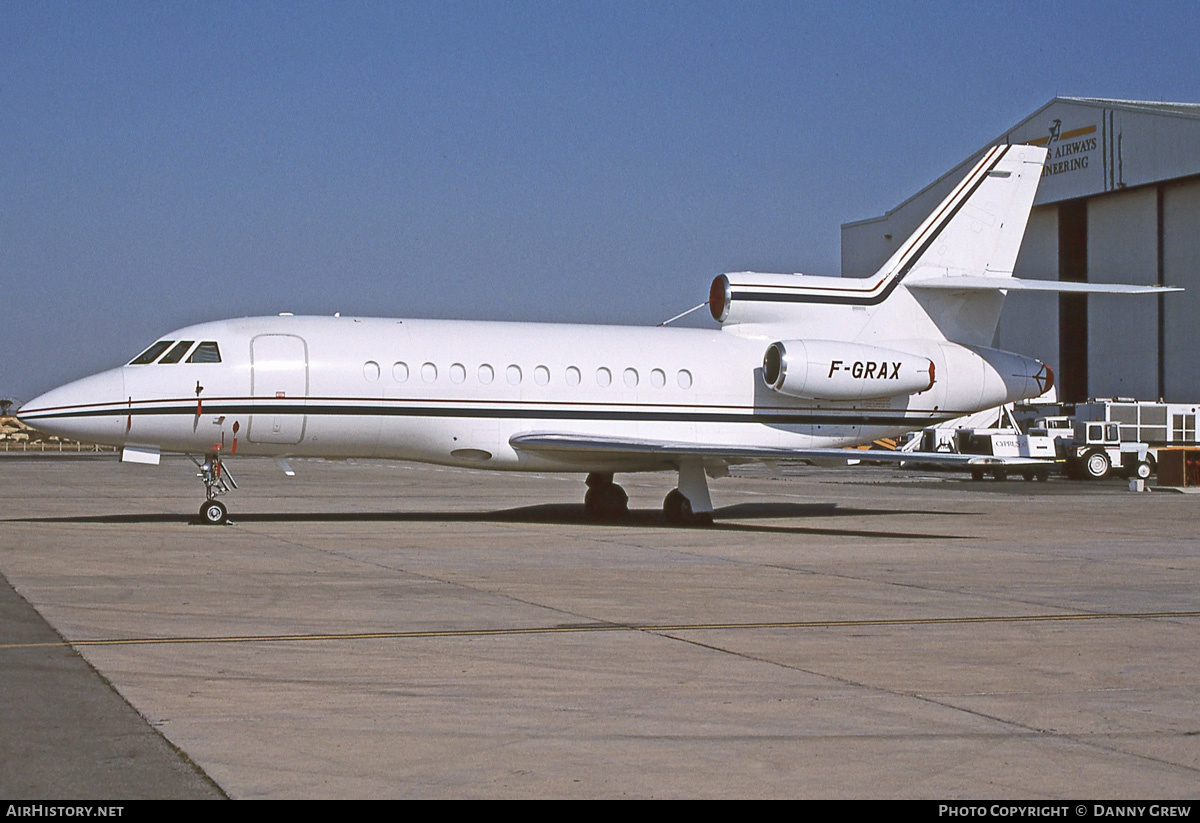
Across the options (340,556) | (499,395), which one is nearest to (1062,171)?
(499,395)

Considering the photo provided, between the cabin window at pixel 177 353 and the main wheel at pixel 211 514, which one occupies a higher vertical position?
the cabin window at pixel 177 353

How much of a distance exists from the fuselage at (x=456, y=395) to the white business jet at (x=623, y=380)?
0.09 feet

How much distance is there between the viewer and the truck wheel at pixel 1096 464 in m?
42.4

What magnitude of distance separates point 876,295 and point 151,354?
12725 millimetres

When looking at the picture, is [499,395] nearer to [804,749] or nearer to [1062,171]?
[804,749]

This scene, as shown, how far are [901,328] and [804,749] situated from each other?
18.8 meters

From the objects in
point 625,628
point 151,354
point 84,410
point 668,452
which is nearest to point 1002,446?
point 668,452

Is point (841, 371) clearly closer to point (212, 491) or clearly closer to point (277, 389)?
point (277, 389)

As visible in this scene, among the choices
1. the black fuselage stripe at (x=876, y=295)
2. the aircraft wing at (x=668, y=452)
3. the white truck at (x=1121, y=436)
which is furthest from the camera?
the white truck at (x=1121, y=436)

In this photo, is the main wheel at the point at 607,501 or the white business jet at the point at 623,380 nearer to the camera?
the white business jet at the point at 623,380

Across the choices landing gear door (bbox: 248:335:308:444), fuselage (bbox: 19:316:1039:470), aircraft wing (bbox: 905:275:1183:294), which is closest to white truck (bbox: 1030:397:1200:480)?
aircraft wing (bbox: 905:275:1183:294)

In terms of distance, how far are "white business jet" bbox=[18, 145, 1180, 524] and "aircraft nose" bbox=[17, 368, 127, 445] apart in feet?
0.10

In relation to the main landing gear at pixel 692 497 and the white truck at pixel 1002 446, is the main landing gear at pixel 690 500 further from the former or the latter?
the white truck at pixel 1002 446

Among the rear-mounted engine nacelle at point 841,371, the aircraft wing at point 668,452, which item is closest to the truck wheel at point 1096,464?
the rear-mounted engine nacelle at point 841,371
